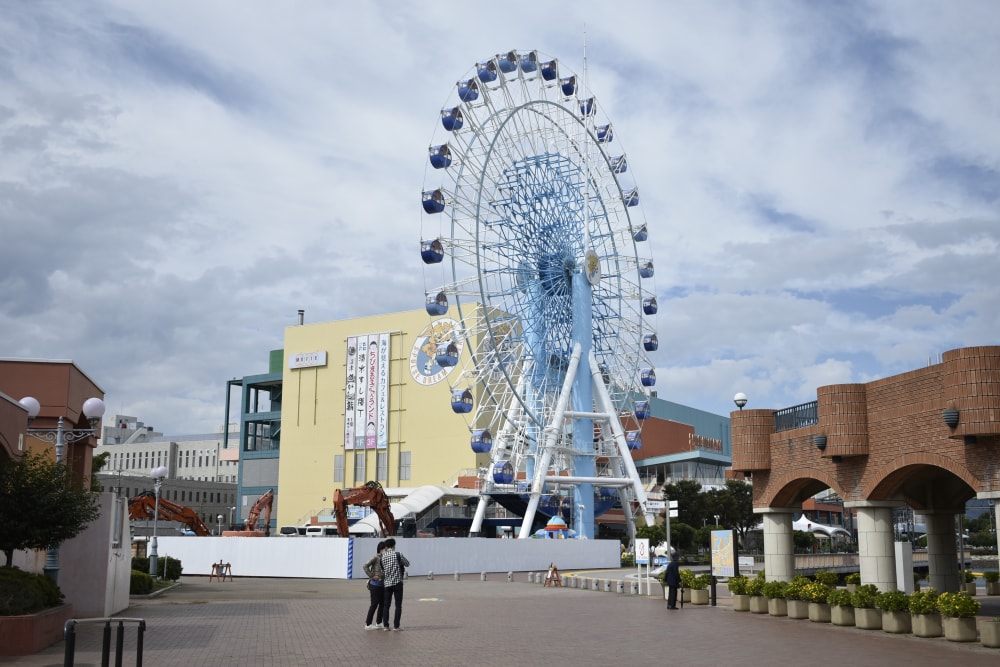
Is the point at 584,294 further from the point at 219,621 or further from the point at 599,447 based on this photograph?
the point at 219,621

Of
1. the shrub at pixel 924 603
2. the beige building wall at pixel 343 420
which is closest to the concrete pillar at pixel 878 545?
the shrub at pixel 924 603

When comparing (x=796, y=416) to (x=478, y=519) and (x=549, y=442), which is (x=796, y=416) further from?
(x=478, y=519)

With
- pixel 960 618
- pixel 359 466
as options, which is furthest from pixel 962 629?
pixel 359 466

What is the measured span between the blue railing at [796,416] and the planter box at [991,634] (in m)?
10.3

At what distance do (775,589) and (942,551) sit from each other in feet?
25.4

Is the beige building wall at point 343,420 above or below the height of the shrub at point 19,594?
above

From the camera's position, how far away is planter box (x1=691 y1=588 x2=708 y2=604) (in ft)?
94.0

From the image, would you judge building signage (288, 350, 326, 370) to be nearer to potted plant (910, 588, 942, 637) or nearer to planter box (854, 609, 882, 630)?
planter box (854, 609, 882, 630)

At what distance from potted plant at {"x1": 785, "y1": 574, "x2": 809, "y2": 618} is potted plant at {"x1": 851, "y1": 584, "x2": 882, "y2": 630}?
225 cm

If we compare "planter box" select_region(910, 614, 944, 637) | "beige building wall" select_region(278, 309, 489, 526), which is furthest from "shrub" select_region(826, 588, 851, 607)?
"beige building wall" select_region(278, 309, 489, 526)

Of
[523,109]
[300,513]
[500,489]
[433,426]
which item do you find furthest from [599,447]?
[300,513]

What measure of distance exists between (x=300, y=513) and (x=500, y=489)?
41271 mm

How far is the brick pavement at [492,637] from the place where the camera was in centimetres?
1638

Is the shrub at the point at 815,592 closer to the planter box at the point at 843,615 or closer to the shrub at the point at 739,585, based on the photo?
the planter box at the point at 843,615
